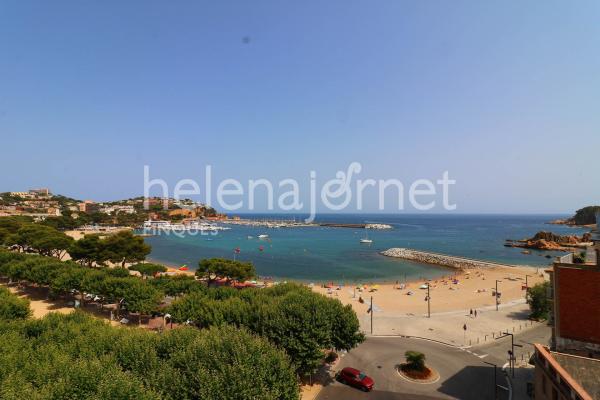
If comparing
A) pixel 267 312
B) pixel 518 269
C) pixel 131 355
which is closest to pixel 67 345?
pixel 131 355

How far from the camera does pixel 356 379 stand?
1911cm

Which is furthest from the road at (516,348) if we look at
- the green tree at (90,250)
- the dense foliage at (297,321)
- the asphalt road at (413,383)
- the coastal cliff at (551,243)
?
the coastal cliff at (551,243)

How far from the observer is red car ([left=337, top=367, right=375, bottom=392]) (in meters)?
18.7

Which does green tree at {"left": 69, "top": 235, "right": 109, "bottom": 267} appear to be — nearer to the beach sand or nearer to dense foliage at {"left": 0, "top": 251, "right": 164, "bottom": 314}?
dense foliage at {"left": 0, "top": 251, "right": 164, "bottom": 314}

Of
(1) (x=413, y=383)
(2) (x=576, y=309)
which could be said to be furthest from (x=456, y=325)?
(2) (x=576, y=309)

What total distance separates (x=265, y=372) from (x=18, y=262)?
4475 centimetres

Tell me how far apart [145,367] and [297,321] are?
28.1 feet

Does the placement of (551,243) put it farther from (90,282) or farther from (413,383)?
(90,282)

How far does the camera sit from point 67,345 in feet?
52.1

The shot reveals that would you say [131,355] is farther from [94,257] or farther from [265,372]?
[94,257]

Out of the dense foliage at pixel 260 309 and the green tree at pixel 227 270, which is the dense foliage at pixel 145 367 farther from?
the green tree at pixel 227 270

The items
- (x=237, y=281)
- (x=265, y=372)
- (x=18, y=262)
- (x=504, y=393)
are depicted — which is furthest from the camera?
(x=237, y=281)

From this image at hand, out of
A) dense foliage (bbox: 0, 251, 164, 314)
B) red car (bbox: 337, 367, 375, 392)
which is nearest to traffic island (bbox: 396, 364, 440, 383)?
red car (bbox: 337, 367, 375, 392)

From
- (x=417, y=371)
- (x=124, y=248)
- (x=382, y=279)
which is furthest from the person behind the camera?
(x=382, y=279)
